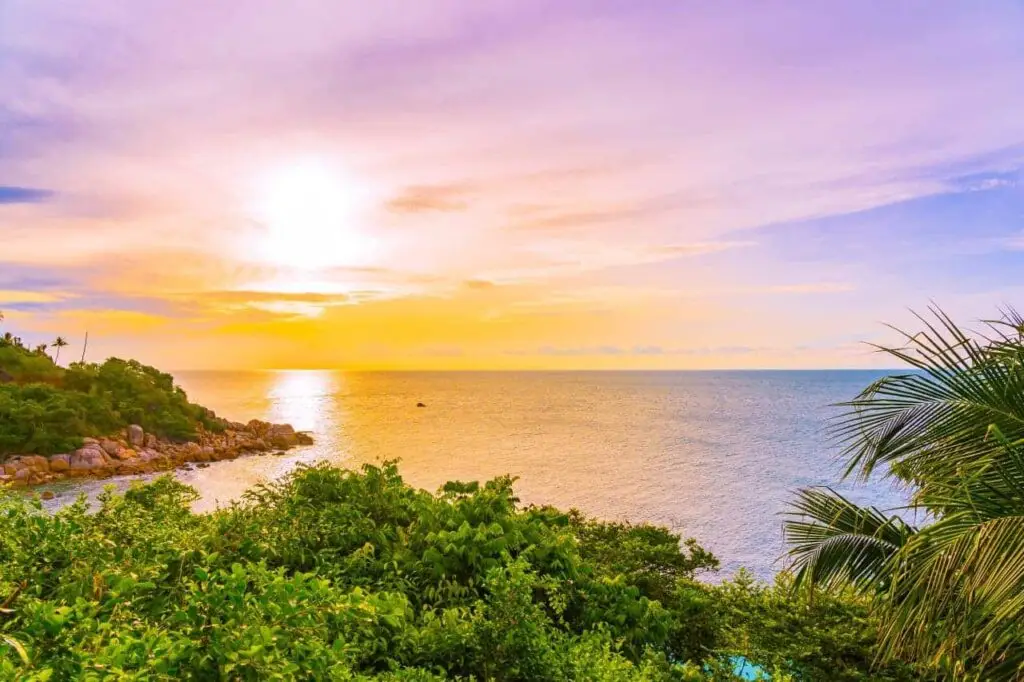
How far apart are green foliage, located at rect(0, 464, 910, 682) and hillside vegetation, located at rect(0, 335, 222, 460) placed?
38800 millimetres

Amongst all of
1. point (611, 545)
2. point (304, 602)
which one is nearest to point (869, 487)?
point (611, 545)

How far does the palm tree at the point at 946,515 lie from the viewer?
4434 millimetres

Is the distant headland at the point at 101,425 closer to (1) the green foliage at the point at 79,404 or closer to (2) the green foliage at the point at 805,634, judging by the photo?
(1) the green foliage at the point at 79,404

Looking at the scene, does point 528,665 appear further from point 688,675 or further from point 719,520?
point 719,520

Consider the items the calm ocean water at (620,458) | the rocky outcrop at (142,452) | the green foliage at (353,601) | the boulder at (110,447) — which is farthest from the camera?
the boulder at (110,447)

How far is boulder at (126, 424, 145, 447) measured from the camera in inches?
1682

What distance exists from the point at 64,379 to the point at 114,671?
181ft

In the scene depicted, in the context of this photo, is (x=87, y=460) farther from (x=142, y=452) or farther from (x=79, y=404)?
(x=79, y=404)

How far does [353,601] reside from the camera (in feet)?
12.5

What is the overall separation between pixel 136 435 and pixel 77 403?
436 cm

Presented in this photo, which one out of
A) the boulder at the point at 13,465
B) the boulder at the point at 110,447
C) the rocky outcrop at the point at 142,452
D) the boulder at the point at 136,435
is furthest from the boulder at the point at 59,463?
the boulder at the point at 136,435

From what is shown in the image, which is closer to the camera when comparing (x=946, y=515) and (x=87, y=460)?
(x=946, y=515)

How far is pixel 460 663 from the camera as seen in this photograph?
206 inches

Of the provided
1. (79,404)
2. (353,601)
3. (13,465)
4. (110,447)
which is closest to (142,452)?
(110,447)
